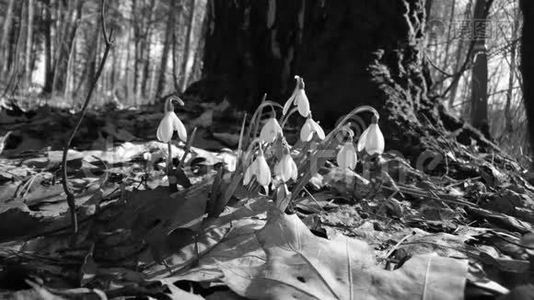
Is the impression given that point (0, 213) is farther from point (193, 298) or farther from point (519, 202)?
point (519, 202)

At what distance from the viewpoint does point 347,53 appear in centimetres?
256

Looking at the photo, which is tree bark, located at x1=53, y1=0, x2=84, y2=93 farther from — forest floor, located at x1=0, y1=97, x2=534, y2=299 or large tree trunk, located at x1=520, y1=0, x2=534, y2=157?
large tree trunk, located at x1=520, y1=0, x2=534, y2=157

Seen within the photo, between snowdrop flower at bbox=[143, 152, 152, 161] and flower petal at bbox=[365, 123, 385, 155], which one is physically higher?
flower petal at bbox=[365, 123, 385, 155]

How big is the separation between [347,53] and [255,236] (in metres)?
1.59

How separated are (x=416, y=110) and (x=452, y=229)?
1121 mm

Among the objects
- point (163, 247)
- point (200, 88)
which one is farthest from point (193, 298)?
point (200, 88)

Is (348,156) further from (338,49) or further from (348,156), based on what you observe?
(338,49)

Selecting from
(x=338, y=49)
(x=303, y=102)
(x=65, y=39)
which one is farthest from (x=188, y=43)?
(x=303, y=102)

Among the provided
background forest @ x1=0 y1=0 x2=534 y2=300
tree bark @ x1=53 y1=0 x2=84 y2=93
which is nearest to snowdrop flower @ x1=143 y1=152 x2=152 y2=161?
background forest @ x1=0 y1=0 x2=534 y2=300

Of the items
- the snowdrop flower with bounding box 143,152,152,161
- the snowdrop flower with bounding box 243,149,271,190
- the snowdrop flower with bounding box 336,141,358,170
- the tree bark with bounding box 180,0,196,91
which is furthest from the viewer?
the tree bark with bounding box 180,0,196,91

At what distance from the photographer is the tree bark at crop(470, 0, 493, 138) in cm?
430

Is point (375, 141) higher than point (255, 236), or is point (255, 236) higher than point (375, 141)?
point (375, 141)

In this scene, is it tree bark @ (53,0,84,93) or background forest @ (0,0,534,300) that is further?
tree bark @ (53,0,84,93)

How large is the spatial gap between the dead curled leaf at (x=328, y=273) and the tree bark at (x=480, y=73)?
10.9 feet
